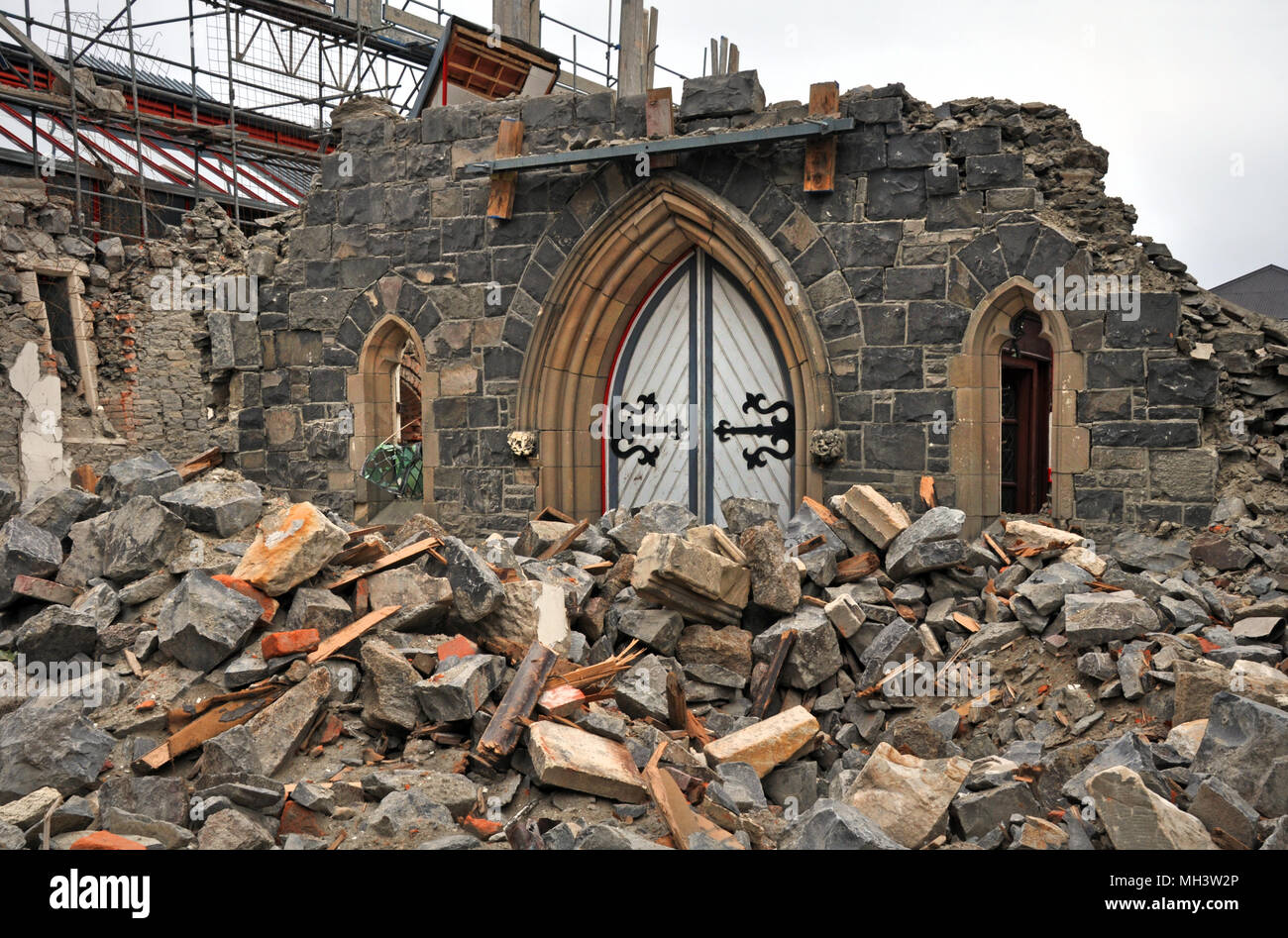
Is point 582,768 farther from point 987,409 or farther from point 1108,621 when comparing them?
point 987,409

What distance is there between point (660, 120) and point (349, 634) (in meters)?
5.25

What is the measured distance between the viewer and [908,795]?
13.8 ft

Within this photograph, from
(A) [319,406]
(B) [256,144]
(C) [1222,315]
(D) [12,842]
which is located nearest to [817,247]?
(C) [1222,315]

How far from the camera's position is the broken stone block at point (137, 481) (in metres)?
6.48

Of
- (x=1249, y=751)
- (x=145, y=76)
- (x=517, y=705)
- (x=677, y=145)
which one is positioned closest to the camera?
(x=1249, y=751)

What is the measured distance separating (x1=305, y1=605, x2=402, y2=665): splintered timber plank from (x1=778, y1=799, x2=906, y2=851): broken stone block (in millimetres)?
2241

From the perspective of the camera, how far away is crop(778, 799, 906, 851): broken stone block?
3615 millimetres

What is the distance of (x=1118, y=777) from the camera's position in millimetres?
3854

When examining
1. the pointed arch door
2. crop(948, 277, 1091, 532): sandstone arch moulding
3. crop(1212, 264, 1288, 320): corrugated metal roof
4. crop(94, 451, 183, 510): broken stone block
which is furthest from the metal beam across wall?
crop(1212, 264, 1288, 320): corrugated metal roof

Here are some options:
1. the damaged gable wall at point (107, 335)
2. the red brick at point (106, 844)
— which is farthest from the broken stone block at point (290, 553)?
the damaged gable wall at point (107, 335)

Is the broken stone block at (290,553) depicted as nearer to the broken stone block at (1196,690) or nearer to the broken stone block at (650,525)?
the broken stone block at (650,525)

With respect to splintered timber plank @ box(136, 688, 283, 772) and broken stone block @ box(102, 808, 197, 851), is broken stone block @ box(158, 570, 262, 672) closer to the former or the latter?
splintered timber plank @ box(136, 688, 283, 772)

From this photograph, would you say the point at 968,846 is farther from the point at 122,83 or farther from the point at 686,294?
the point at 122,83

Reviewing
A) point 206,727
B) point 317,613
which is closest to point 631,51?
point 317,613
